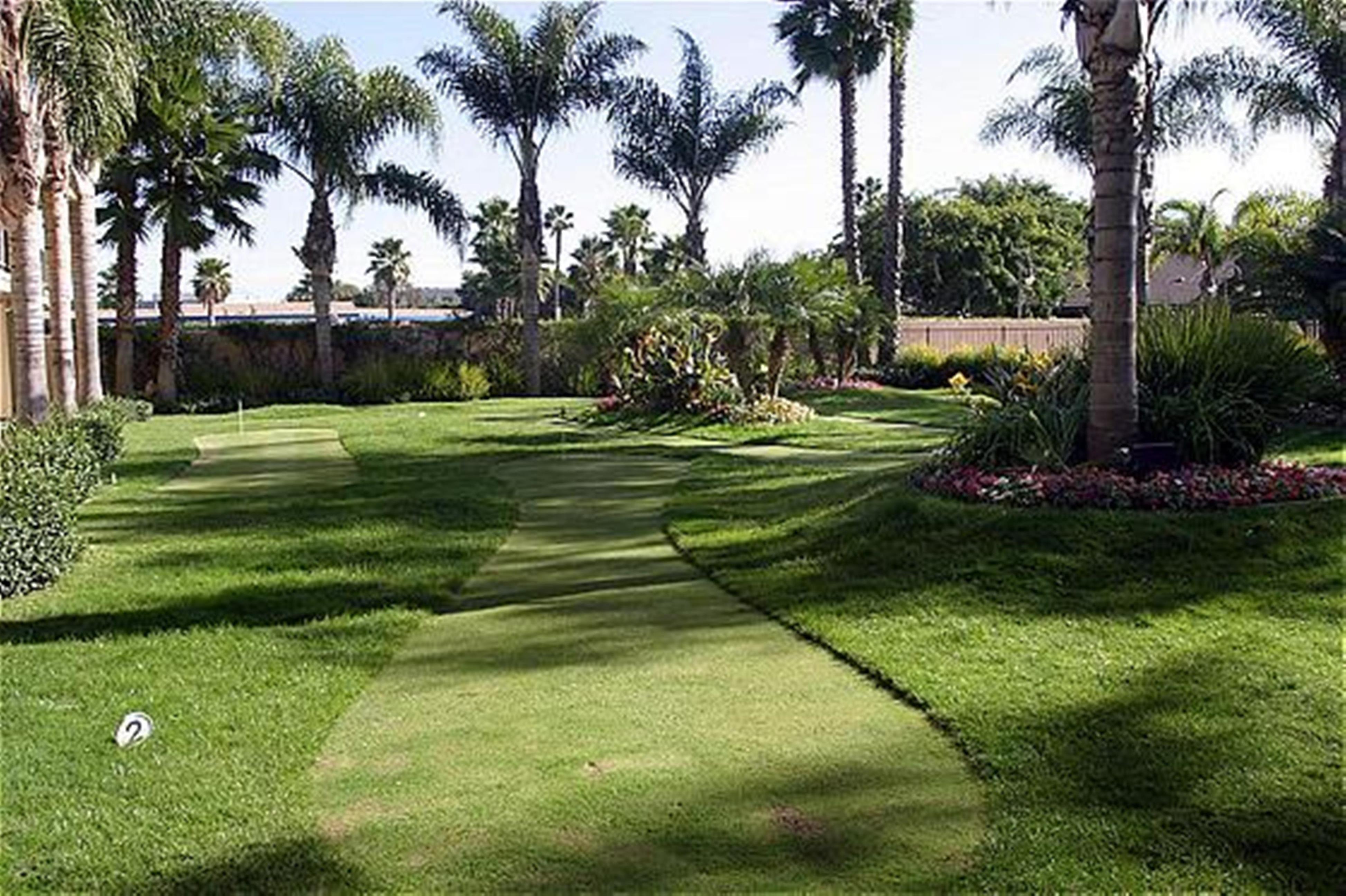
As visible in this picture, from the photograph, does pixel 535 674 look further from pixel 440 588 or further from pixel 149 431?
pixel 149 431

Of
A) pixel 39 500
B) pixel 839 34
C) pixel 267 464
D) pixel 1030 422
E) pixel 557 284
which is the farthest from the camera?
pixel 557 284

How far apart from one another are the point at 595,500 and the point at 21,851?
7.94 metres

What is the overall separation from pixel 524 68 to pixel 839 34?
8708 millimetres

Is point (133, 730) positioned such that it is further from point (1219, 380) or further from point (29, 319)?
point (29, 319)

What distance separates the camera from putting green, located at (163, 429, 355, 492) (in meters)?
13.8

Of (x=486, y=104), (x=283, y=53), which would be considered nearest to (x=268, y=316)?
(x=486, y=104)

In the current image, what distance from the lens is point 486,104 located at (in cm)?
3256

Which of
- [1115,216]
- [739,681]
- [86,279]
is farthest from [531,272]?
[739,681]

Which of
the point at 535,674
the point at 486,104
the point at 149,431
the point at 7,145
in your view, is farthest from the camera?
the point at 486,104

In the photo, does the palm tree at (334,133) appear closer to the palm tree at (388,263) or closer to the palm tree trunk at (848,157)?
the palm tree trunk at (848,157)

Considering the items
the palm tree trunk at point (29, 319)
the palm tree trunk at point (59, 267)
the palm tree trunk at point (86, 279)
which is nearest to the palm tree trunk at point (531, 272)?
the palm tree trunk at point (86, 279)

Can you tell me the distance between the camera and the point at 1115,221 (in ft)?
27.9

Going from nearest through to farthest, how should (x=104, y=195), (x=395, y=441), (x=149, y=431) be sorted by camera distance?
(x=395, y=441) < (x=149, y=431) < (x=104, y=195)

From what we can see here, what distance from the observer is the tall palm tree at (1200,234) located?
35.9m
